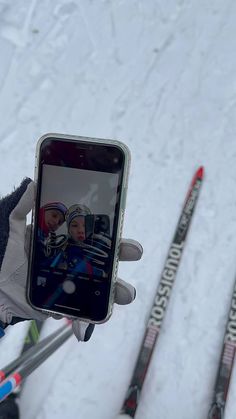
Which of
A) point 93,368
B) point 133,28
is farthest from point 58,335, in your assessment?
point 133,28

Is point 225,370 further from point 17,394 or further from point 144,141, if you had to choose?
point 144,141

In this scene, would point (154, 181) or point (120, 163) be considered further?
point (154, 181)

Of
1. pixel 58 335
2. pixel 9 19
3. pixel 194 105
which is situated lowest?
pixel 58 335

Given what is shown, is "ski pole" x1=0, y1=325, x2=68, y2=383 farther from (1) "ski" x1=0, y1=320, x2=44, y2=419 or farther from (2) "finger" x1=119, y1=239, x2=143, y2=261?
(2) "finger" x1=119, y1=239, x2=143, y2=261

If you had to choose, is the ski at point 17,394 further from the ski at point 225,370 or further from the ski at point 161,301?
the ski at point 225,370

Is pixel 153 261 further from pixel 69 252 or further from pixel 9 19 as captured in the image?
pixel 9 19

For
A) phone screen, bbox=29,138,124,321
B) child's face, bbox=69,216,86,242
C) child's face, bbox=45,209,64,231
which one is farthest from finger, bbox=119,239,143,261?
child's face, bbox=45,209,64,231

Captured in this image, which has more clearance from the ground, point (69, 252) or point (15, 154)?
point (15, 154)
